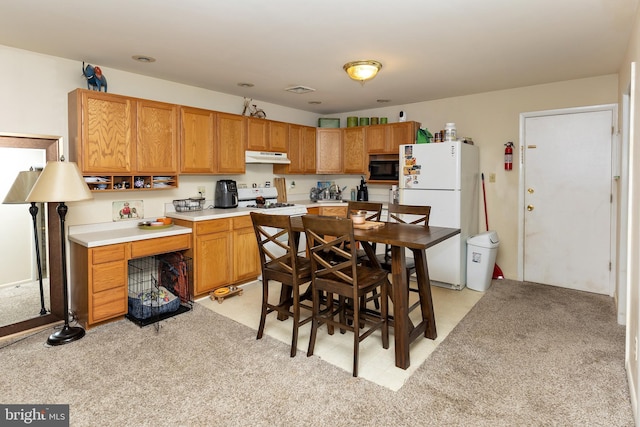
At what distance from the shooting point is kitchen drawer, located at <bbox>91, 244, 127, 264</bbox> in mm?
3074

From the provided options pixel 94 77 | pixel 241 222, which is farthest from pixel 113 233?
pixel 94 77

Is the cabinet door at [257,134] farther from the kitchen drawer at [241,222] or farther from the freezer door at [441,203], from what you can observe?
the freezer door at [441,203]

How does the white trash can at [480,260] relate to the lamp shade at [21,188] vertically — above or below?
below

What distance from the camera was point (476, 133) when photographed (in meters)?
4.72

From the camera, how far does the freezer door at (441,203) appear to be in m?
4.16

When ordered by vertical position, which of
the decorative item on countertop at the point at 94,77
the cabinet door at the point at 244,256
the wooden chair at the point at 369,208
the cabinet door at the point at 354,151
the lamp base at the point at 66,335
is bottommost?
the lamp base at the point at 66,335

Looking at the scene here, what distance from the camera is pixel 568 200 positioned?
13.6 feet

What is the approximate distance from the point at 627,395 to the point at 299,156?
4.31 meters

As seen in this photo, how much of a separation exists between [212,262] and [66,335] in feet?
4.60

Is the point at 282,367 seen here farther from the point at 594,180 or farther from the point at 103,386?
the point at 594,180

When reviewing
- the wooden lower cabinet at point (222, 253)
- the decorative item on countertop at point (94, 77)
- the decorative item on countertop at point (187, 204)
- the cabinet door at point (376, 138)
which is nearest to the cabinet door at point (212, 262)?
the wooden lower cabinet at point (222, 253)

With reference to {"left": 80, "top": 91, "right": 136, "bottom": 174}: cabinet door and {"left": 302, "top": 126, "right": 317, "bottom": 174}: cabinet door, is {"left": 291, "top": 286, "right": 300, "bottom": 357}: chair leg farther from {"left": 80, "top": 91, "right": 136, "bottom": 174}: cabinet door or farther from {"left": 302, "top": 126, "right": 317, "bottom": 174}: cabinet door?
{"left": 302, "top": 126, "right": 317, "bottom": 174}: cabinet door

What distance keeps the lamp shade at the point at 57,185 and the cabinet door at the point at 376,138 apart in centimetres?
373

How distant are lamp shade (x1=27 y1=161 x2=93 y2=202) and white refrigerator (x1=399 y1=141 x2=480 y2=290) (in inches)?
133
